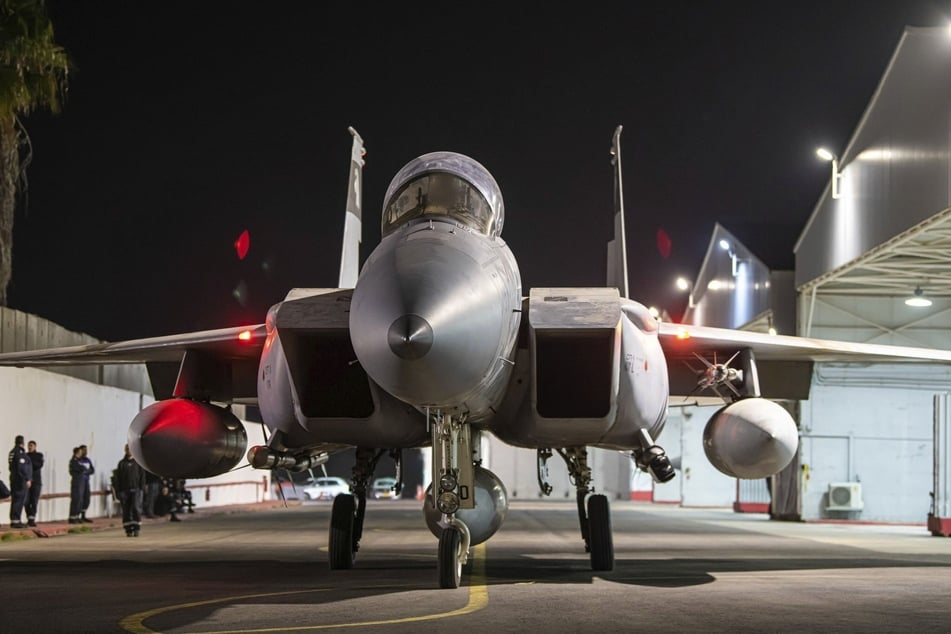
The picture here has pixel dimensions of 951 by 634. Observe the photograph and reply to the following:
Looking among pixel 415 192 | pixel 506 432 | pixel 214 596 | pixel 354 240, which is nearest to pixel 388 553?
pixel 354 240

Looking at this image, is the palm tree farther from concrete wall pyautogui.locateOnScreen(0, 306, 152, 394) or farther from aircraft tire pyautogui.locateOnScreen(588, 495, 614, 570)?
aircraft tire pyautogui.locateOnScreen(588, 495, 614, 570)

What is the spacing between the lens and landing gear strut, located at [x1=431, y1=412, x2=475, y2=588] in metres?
9.46

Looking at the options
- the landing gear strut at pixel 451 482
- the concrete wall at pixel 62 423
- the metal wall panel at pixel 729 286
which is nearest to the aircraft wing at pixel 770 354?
the landing gear strut at pixel 451 482

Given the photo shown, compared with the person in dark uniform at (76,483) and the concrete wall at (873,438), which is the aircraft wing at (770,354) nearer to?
the person in dark uniform at (76,483)

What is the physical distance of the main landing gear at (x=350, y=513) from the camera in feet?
39.8

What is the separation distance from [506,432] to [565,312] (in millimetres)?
1662

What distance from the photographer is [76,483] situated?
74.3ft

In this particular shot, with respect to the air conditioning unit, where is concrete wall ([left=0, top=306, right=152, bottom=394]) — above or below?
above

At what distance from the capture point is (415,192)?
977 centimetres

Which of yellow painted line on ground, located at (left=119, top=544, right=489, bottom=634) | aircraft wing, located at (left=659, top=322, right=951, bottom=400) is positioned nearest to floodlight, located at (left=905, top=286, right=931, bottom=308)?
aircraft wing, located at (left=659, top=322, right=951, bottom=400)

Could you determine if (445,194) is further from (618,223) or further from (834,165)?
(834,165)

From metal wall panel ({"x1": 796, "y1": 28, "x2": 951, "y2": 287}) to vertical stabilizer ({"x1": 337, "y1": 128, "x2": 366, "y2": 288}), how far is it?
829cm

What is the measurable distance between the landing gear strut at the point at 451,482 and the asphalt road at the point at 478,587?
10.1 inches

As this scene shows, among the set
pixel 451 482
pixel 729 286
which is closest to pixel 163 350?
pixel 451 482
